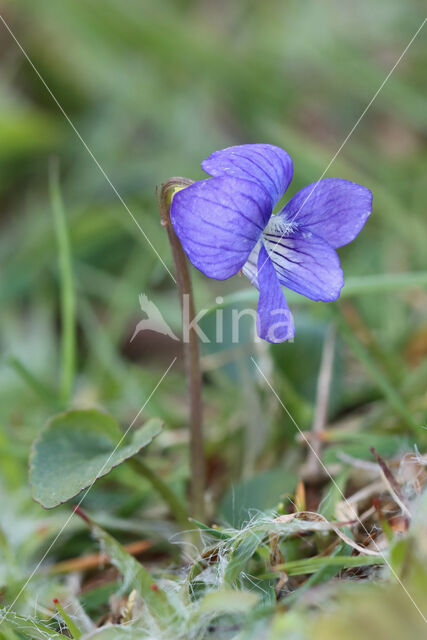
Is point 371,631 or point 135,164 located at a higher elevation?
point 135,164

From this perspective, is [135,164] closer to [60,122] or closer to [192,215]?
[60,122]

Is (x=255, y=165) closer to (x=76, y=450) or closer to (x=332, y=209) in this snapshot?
(x=332, y=209)

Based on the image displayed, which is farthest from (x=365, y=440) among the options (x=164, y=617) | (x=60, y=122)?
(x=60, y=122)

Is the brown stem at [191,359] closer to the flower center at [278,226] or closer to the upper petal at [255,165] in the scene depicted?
the upper petal at [255,165]

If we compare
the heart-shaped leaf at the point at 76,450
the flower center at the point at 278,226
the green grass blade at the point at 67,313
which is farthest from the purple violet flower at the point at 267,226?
the green grass blade at the point at 67,313

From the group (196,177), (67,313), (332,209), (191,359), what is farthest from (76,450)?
(196,177)
